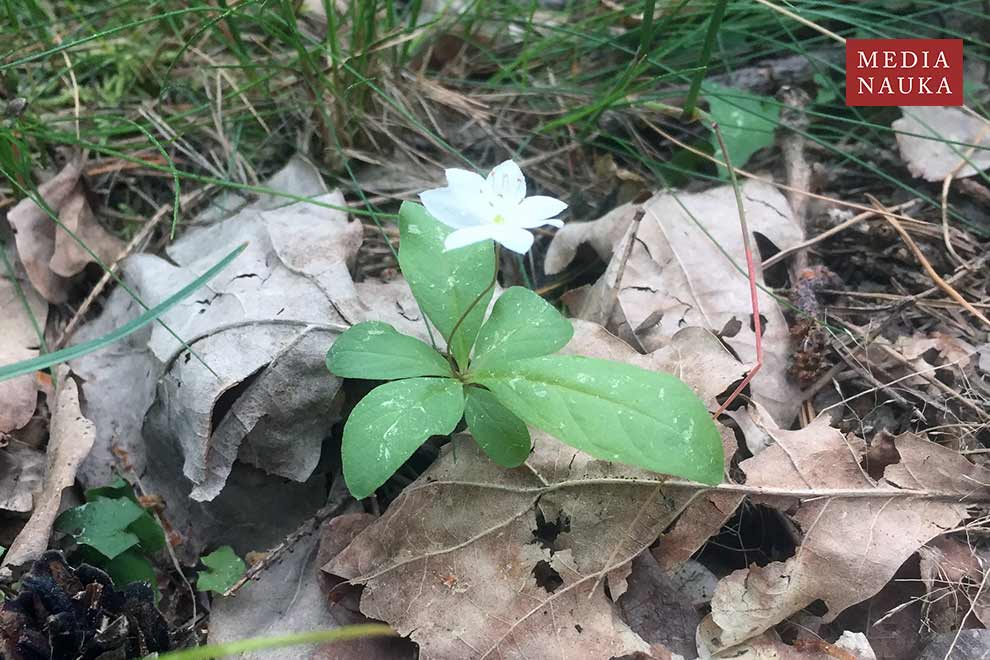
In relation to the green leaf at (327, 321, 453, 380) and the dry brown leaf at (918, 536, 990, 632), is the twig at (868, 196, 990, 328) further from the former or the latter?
the green leaf at (327, 321, 453, 380)

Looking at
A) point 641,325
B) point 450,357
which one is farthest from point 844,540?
point 450,357

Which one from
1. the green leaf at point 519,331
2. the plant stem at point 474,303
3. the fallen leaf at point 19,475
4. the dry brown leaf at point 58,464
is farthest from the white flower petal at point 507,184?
the fallen leaf at point 19,475

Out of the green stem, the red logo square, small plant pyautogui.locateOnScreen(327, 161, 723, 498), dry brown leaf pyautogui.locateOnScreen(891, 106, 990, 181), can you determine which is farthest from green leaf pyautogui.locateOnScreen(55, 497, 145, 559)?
the red logo square

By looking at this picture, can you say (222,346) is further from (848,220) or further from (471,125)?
(848,220)

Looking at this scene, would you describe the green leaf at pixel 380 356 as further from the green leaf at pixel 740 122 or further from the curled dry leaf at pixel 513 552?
the green leaf at pixel 740 122

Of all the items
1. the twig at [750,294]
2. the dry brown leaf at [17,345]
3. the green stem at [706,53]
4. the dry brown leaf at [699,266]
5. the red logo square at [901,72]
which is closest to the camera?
the twig at [750,294]
